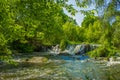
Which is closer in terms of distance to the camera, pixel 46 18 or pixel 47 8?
pixel 47 8

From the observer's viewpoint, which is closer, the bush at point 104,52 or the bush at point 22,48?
the bush at point 104,52

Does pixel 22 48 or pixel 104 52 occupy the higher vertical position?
pixel 104 52

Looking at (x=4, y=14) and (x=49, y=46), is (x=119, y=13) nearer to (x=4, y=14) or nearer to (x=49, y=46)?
(x=4, y=14)

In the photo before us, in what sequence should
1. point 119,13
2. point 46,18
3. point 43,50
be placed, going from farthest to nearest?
point 43,50, point 119,13, point 46,18

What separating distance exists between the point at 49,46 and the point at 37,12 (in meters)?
45.0

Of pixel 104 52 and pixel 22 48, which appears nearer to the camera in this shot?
pixel 104 52

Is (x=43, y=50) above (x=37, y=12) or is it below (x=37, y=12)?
below

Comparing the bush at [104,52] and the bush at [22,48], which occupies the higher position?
the bush at [104,52]

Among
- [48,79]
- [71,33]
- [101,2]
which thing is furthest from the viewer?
[71,33]

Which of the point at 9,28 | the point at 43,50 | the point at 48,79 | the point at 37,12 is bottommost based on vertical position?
the point at 43,50

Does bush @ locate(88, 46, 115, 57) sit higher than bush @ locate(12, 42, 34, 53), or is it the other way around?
bush @ locate(88, 46, 115, 57)

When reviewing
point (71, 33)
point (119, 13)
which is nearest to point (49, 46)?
point (71, 33)

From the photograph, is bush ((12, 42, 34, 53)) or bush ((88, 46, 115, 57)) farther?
bush ((12, 42, 34, 53))

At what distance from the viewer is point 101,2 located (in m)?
8.83
